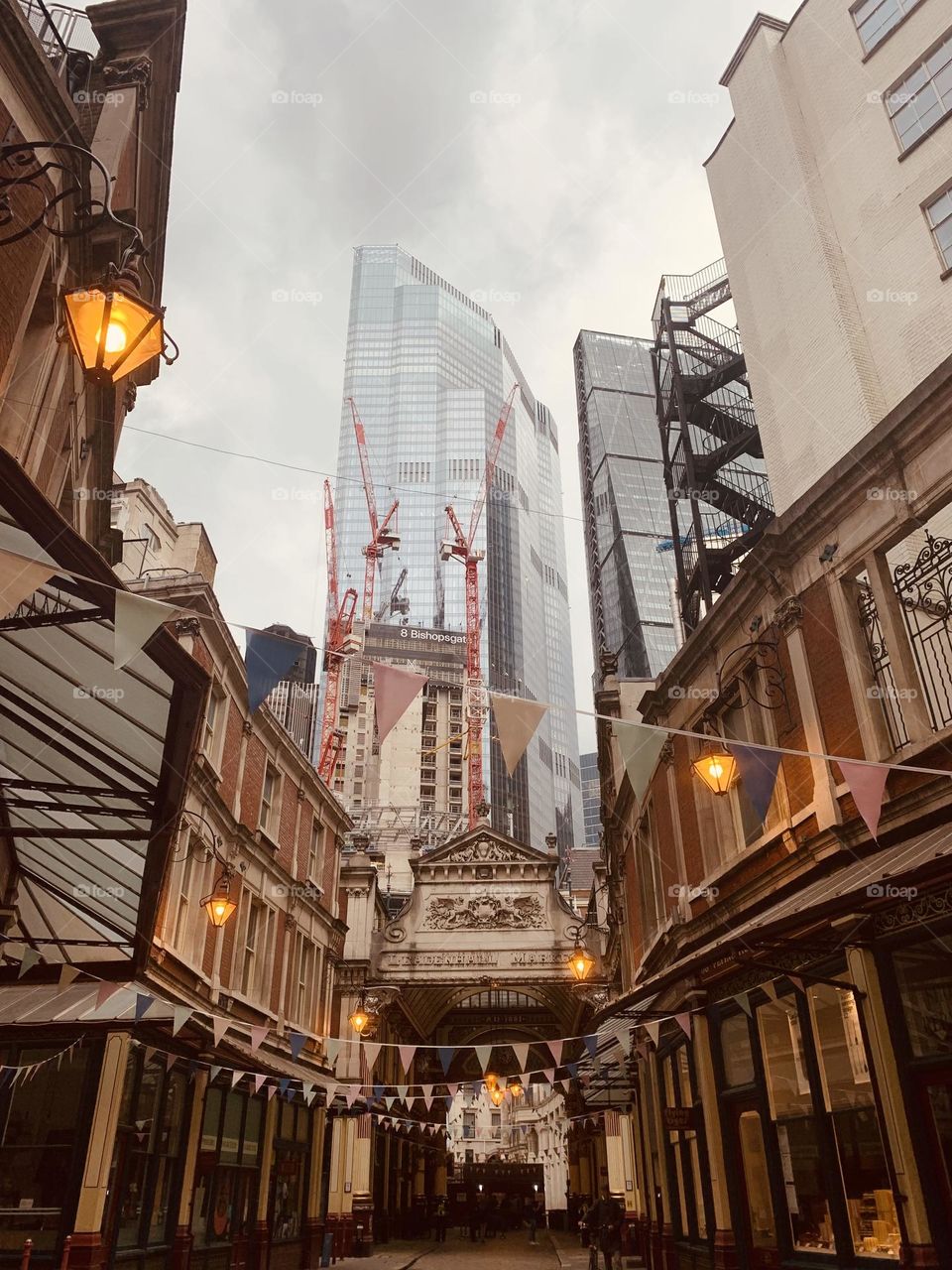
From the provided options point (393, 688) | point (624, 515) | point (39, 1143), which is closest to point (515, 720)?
point (393, 688)

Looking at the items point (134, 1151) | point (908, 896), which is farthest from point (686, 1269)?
point (908, 896)

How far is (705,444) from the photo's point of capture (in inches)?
1128

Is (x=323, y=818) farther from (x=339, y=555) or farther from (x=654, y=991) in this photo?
(x=339, y=555)

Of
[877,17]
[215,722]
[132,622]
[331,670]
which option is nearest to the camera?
[132,622]

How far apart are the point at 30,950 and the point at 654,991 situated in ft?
27.6

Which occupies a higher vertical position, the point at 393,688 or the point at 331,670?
the point at 331,670

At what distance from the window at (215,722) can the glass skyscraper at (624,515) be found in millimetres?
65146

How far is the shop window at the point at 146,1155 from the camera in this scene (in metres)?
12.8

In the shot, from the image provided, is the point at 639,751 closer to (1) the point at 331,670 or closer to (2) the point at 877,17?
(2) the point at 877,17

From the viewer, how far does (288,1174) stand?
2058cm

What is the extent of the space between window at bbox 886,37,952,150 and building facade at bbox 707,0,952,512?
31 millimetres

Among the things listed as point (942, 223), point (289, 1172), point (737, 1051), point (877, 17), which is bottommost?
point (289, 1172)

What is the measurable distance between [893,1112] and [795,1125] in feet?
8.72

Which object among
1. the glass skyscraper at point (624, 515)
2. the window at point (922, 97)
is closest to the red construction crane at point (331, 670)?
the glass skyscraper at point (624, 515)
